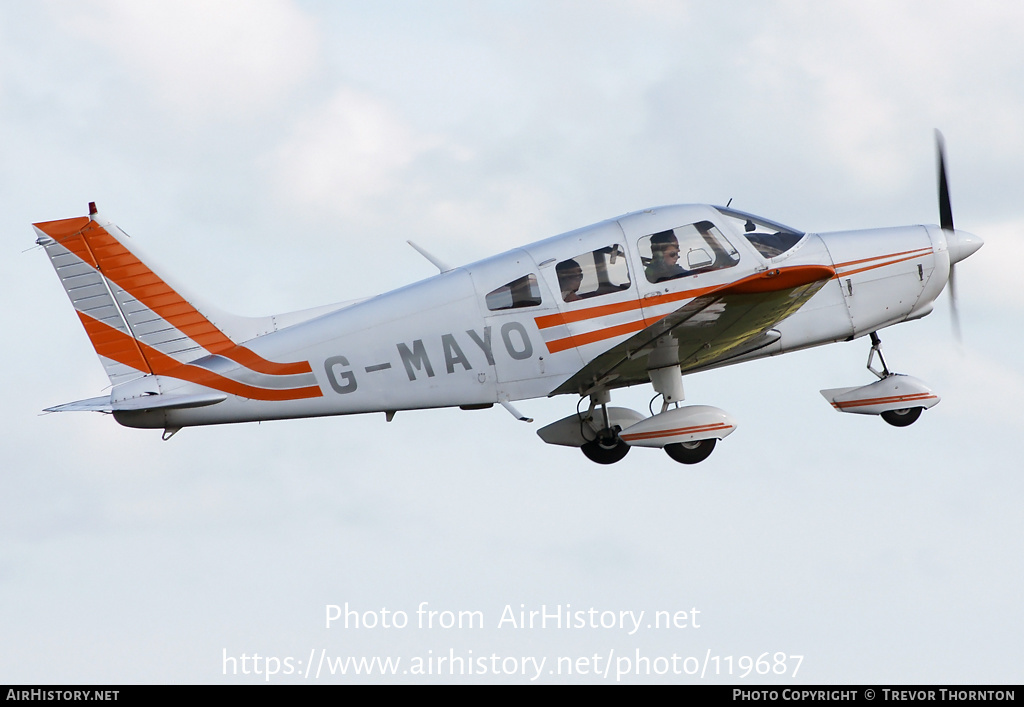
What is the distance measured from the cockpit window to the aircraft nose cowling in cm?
198

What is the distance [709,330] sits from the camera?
11.2 metres

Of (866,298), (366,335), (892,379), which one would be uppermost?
(366,335)

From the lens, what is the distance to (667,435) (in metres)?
11.7

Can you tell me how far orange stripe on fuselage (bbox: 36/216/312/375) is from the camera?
11547 mm

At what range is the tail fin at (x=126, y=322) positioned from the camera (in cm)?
1151

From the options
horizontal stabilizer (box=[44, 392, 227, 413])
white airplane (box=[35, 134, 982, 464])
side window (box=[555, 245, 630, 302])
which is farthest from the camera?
side window (box=[555, 245, 630, 302])

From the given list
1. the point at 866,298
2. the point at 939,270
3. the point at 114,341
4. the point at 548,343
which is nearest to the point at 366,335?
the point at 548,343

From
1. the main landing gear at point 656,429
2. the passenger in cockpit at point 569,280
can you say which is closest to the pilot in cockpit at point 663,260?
the passenger in cockpit at point 569,280

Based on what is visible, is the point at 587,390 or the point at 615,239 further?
the point at 587,390

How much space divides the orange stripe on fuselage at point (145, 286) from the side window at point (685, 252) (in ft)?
12.3

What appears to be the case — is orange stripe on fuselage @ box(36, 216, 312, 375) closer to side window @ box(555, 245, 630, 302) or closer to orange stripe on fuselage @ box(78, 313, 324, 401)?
orange stripe on fuselage @ box(78, 313, 324, 401)

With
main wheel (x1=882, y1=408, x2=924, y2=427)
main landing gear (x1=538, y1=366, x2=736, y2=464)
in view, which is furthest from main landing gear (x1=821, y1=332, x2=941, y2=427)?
main landing gear (x1=538, y1=366, x2=736, y2=464)

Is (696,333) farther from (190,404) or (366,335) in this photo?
(190,404)

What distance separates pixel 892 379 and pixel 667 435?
302 centimetres
